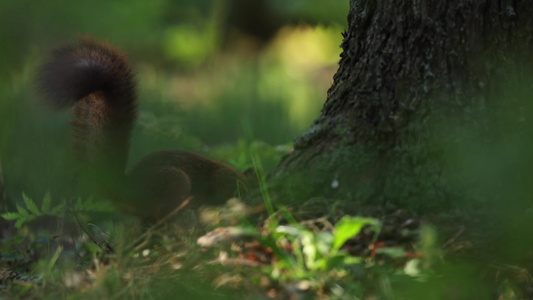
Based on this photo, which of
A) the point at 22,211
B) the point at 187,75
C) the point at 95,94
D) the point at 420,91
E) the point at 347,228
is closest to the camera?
the point at 347,228

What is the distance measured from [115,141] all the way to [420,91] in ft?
4.72

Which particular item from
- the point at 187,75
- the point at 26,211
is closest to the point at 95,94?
the point at 26,211

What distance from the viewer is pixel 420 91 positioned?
2357 mm

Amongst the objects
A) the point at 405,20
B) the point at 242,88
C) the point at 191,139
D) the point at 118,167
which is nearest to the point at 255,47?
the point at 242,88

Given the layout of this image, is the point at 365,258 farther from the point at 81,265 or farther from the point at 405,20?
the point at 81,265

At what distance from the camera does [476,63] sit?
7.63ft

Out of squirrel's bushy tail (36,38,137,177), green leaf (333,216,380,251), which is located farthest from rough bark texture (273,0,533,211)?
squirrel's bushy tail (36,38,137,177)

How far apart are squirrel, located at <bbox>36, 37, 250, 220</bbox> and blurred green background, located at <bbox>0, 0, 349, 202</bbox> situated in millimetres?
178

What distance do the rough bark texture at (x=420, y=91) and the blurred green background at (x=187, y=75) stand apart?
40cm

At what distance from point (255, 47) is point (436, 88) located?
33.9 feet

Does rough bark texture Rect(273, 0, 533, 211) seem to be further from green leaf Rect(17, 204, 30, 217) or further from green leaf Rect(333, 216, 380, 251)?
green leaf Rect(17, 204, 30, 217)

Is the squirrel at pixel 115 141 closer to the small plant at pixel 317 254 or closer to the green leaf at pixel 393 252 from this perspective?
the small plant at pixel 317 254

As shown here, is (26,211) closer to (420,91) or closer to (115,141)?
(115,141)

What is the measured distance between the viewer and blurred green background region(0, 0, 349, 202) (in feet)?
14.6
